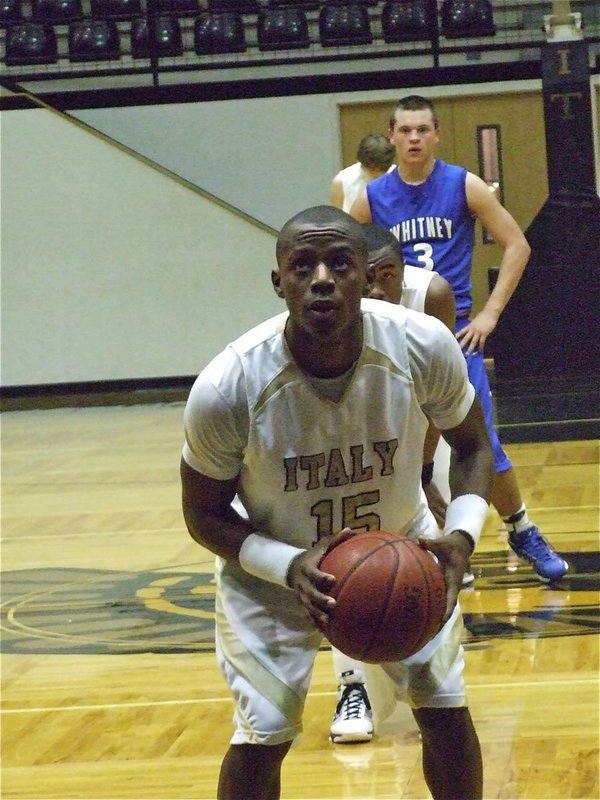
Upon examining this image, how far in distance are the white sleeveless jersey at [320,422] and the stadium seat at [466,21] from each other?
9.67m

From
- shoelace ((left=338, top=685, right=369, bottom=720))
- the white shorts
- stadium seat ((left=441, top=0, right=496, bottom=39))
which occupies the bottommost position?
shoelace ((left=338, top=685, right=369, bottom=720))

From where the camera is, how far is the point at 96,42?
40.5 ft

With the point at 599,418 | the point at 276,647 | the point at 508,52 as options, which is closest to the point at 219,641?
the point at 276,647

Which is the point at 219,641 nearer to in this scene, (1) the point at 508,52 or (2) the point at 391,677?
(2) the point at 391,677

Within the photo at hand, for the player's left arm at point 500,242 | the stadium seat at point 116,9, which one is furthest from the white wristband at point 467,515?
the stadium seat at point 116,9

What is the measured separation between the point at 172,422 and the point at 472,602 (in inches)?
254

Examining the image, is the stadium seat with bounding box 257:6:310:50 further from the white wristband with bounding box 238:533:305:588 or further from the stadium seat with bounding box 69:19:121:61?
the white wristband with bounding box 238:533:305:588

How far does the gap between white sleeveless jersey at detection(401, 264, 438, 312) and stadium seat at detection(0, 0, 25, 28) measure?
392 inches

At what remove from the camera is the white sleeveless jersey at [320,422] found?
2559mm

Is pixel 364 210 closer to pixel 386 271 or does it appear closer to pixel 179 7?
pixel 386 271

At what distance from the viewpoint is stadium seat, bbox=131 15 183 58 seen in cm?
1218

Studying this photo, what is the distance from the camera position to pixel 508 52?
11859mm

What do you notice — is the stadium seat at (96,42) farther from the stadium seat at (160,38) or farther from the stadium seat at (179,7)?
the stadium seat at (179,7)

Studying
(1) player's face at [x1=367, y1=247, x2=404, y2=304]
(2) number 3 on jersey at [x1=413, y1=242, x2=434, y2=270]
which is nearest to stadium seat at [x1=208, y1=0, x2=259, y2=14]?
(2) number 3 on jersey at [x1=413, y1=242, x2=434, y2=270]
